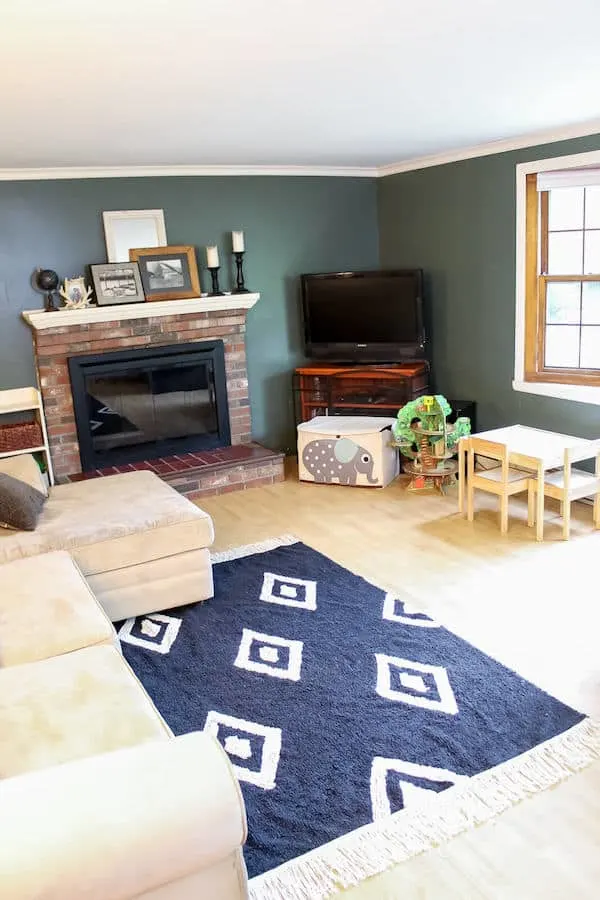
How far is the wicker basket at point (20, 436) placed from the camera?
4.96m

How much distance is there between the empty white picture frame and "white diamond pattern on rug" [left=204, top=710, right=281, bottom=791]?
11.6 ft

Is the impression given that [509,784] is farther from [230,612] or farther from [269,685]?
[230,612]

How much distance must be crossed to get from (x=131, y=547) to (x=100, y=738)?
1.49m

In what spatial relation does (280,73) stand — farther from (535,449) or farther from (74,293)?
(74,293)

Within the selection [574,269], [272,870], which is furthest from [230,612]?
[574,269]

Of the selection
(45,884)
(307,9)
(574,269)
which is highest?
(307,9)

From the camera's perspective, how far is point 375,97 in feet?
10.9

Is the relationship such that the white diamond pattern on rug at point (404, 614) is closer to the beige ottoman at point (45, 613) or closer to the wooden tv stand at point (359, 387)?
the beige ottoman at point (45, 613)

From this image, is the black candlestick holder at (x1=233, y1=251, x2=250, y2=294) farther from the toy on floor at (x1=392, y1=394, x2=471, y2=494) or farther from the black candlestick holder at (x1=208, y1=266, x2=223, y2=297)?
the toy on floor at (x1=392, y1=394, x2=471, y2=494)

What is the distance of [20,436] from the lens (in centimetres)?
501

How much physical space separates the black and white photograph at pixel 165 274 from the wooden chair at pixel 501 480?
2383 mm

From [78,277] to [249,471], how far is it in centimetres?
174

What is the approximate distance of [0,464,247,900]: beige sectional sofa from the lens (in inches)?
53.9

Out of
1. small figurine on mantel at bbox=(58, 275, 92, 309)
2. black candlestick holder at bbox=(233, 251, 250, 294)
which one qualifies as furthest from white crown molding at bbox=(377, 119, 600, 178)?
small figurine on mantel at bbox=(58, 275, 92, 309)
